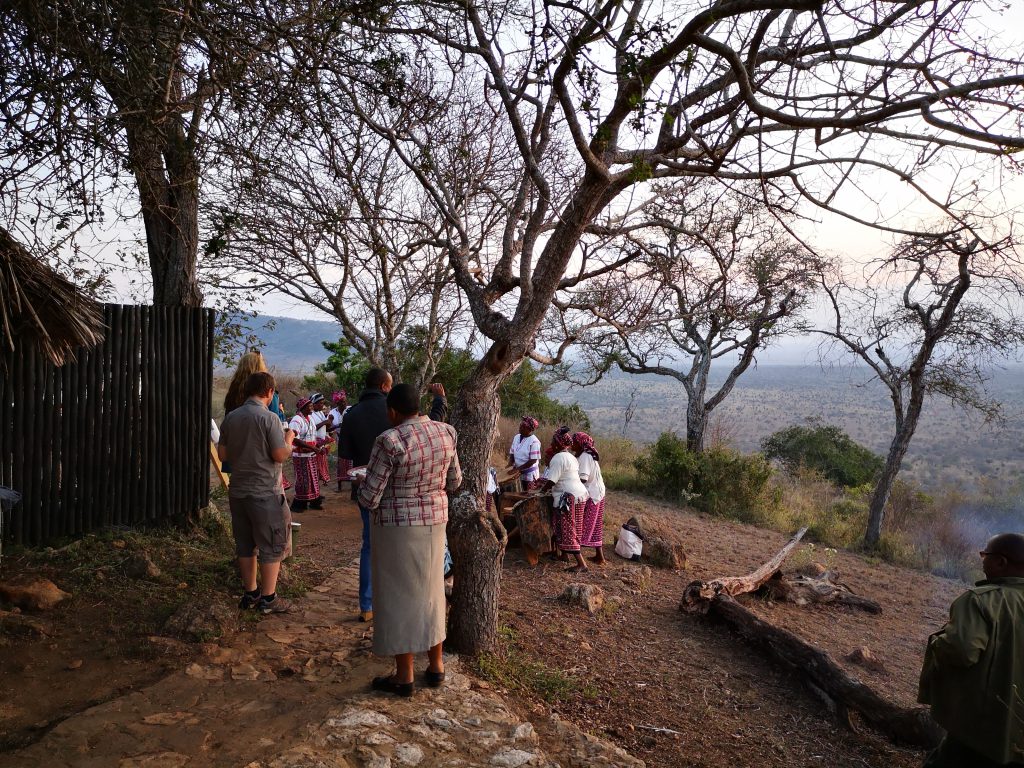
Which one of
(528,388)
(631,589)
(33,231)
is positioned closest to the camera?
(33,231)

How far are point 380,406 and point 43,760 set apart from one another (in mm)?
2784

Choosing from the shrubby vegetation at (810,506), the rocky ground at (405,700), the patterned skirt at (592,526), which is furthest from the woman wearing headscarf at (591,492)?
the shrubby vegetation at (810,506)

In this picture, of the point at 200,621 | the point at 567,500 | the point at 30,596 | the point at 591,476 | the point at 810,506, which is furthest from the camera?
the point at 810,506

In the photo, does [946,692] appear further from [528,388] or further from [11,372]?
[528,388]

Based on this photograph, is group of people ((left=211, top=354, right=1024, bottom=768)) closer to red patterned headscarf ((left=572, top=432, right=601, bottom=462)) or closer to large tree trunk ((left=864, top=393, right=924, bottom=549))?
red patterned headscarf ((left=572, top=432, right=601, bottom=462))

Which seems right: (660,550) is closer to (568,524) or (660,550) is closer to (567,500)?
(568,524)

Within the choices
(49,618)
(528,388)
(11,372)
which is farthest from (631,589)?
(528,388)

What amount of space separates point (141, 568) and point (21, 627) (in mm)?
1070

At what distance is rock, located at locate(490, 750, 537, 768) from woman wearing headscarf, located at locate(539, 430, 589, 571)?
15.3 ft

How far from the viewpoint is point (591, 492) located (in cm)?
855

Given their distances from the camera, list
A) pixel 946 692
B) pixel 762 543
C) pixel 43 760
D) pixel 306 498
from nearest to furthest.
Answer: pixel 43 760, pixel 946 692, pixel 306 498, pixel 762 543

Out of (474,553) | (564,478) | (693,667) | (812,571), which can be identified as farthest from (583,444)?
(474,553)

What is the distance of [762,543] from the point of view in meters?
12.1

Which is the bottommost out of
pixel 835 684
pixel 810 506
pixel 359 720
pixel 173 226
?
pixel 810 506
